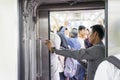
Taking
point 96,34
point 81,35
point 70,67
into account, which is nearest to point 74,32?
point 81,35

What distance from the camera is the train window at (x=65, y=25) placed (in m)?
2.05

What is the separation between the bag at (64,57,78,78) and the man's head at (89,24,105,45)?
242 mm

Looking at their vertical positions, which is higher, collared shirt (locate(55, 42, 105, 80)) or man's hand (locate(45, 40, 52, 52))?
man's hand (locate(45, 40, 52, 52))

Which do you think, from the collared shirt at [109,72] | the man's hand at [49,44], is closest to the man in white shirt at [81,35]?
the man's hand at [49,44]

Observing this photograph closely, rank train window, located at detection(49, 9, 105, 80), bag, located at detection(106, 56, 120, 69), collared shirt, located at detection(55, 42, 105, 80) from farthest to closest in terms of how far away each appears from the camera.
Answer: train window, located at detection(49, 9, 105, 80) → collared shirt, located at detection(55, 42, 105, 80) → bag, located at detection(106, 56, 120, 69)

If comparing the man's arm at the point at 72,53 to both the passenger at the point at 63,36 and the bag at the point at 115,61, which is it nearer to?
the passenger at the point at 63,36

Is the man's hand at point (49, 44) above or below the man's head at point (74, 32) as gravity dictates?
below

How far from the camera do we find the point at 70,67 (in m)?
2.13

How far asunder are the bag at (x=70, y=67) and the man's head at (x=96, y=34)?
0.24m

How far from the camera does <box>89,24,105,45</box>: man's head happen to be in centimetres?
201

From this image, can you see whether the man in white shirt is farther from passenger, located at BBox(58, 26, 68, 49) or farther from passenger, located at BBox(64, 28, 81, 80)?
passenger, located at BBox(58, 26, 68, 49)

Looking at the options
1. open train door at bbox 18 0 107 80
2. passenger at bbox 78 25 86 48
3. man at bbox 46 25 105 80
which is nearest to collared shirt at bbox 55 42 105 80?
man at bbox 46 25 105 80
